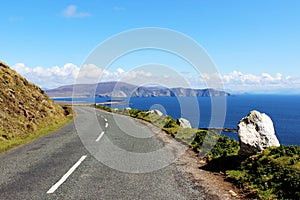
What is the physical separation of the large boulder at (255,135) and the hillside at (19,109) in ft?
44.4

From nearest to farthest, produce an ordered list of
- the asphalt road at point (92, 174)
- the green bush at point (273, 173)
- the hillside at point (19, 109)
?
the green bush at point (273, 173) → the asphalt road at point (92, 174) → the hillside at point (19, 109)

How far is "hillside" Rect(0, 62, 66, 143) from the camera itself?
1903 centimetres

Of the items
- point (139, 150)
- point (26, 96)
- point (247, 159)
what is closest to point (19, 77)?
point (26, 96)

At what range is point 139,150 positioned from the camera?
520 inches

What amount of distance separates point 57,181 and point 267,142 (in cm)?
684

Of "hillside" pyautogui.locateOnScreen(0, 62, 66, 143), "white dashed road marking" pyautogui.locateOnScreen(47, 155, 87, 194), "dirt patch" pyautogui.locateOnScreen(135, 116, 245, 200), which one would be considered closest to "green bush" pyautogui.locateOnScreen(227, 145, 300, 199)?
"dirt patch" pyautogui.locateOnScreen(135, 116, 245, 200)

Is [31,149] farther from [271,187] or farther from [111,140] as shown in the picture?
[271,187]

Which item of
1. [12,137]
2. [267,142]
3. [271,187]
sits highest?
[267,142]

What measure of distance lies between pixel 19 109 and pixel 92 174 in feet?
56.0

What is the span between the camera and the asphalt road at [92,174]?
22.9 ft

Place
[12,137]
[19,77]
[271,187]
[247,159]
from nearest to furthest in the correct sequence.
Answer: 1. [271,187]
2. [247,159]
3. [12,137]
4. [19,77]

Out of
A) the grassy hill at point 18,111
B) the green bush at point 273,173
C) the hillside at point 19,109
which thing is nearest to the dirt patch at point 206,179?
the green bush at point 273,173

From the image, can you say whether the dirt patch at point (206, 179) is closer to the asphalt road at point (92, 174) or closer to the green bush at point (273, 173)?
the asphalt road at point (92, 174)

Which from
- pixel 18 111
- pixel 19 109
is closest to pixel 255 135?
pixel 18 111
